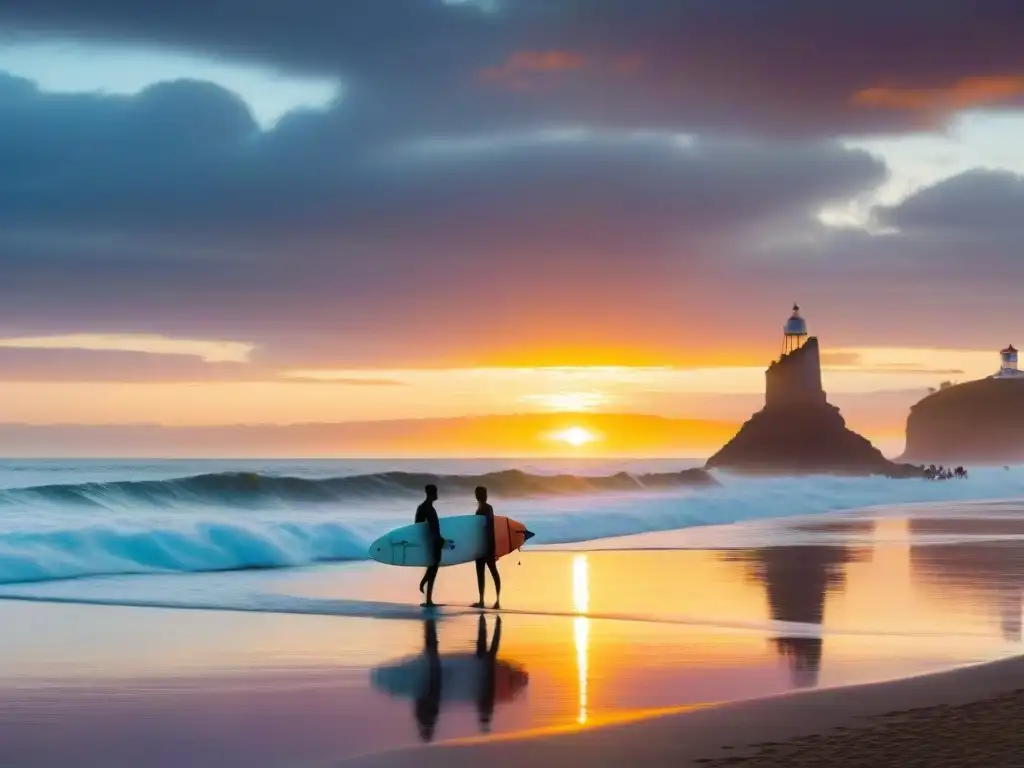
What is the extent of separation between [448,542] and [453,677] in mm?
Answer: 9019

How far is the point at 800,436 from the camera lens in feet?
456

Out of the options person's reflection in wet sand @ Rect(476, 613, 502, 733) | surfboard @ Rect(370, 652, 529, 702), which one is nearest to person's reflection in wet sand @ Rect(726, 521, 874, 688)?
surfboard @ Rect(370, 652, 529, 702)

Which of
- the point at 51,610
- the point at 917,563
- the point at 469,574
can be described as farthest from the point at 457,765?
the point at 917,563

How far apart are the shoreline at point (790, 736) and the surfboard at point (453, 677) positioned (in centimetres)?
199

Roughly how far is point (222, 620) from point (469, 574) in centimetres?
774

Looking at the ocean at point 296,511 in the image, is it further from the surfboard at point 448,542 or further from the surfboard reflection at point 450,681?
the surfboard reflection at point 450,681

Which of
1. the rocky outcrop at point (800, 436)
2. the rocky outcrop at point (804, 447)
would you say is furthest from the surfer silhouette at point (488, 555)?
the rocky outcrop at point (800, 436)

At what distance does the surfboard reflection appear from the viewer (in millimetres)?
11906

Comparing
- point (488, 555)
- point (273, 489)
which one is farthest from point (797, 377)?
point (488, 555)

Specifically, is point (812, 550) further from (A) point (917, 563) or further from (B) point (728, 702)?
(B) point (728, 702)

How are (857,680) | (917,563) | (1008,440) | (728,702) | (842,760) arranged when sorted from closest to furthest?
(842,760), (728,702), (857,680), (917,563), (1008,440)

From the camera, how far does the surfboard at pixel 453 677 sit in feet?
41.9

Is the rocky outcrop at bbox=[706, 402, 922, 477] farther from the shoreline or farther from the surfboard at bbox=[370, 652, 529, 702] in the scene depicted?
the shoreline

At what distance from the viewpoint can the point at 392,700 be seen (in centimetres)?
1237
